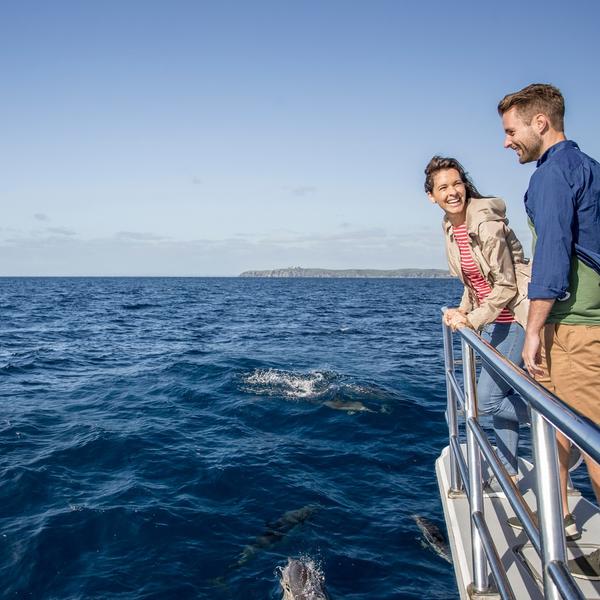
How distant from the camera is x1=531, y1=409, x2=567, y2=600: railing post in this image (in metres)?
1.51

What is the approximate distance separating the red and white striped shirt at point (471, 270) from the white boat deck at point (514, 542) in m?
1.18

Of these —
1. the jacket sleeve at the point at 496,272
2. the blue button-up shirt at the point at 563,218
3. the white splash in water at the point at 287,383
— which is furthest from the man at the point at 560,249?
the white splash in water at the point at 287,383

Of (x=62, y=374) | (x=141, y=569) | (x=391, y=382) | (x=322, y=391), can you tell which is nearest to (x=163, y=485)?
(x=141, y=569)

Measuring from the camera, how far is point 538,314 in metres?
2.71

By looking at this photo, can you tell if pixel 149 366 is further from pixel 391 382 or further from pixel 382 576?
pixel 382 576

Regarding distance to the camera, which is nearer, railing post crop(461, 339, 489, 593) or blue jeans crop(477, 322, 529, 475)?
railing post crop(461, 339, 489, 593)

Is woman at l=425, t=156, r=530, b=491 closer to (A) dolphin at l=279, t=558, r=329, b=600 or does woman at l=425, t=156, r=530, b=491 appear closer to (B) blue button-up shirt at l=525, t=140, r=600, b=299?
(B) blue button-up shirt at l=525, t=140, r=600, b=299

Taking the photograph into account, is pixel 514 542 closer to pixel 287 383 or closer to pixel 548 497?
pixel 548 497

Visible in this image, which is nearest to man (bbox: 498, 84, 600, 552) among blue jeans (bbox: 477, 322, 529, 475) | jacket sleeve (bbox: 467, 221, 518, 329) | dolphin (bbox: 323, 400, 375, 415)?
jacket sleeve (bbox: 467, 221, 518, 329)

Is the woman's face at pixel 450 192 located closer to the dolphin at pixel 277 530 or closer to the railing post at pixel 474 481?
the railing post at pixel 474 481

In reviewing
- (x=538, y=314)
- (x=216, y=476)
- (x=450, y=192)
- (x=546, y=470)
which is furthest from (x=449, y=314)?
(x=216, y=476)

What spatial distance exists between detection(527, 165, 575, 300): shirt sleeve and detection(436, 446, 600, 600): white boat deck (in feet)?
4.19

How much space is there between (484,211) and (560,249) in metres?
1.02

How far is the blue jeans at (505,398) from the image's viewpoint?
12.2 feet
